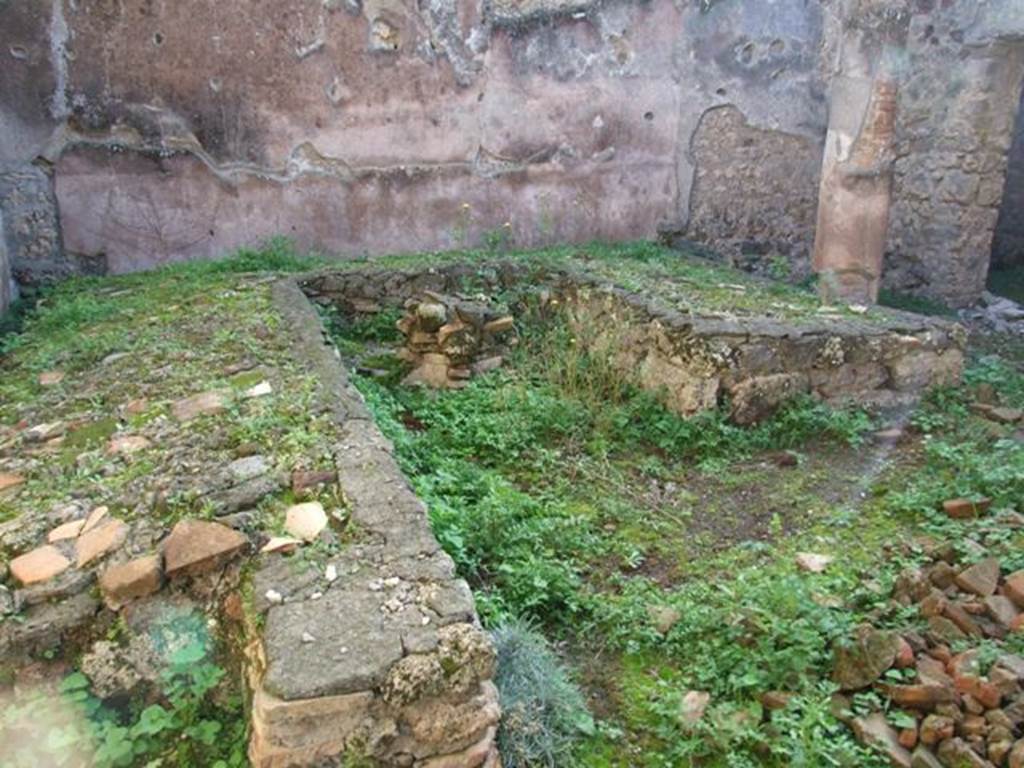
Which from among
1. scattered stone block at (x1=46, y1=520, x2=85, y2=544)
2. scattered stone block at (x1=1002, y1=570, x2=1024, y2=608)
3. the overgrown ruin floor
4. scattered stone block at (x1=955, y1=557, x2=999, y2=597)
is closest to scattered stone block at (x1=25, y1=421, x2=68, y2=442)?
the overgrown ruin floor

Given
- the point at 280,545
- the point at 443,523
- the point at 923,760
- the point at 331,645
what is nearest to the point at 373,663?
the point at 331,645

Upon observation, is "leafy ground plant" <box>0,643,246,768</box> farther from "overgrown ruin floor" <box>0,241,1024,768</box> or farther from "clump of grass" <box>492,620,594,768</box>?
"clump of grass" <box>492,620,594,768</box>

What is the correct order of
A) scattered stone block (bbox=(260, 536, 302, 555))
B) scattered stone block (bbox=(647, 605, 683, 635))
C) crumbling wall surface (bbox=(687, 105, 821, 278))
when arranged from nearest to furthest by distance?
scattered stone block (bbox=(260, 536, 302, 555)) < scattered stone block (bbox=(647, 605, 683, 635)) < crumbling wall surface (bbox=(687, 105, 821, 278))

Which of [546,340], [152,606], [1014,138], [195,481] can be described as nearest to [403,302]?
[546,340]

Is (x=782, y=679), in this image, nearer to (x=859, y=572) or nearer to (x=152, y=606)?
(x=859, y=572)

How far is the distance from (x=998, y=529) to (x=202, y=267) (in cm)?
552

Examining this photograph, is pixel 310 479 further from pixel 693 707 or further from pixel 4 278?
pixel 4 278

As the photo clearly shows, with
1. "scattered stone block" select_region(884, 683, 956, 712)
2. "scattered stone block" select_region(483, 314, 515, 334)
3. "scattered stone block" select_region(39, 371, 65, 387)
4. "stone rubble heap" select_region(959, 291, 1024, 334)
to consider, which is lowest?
"stone rubble heap" select_region(959, 291, 1024, 334)

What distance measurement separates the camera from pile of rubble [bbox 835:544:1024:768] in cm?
217

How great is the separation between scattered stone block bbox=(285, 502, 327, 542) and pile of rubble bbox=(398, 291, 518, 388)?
9.33 feet

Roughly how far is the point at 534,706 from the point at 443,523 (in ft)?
3.33

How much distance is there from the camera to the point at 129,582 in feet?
6.84

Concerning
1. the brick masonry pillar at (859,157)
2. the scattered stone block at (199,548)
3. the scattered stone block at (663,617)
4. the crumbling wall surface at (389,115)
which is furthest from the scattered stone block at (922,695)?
the crumbling wall surface at (389,115)

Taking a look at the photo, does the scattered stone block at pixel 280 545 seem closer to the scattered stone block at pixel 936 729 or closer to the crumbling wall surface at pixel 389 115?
the scattered stone block at pixel 936 729
